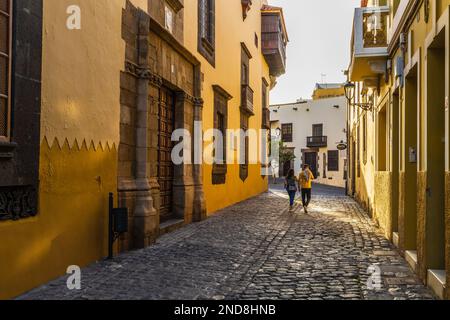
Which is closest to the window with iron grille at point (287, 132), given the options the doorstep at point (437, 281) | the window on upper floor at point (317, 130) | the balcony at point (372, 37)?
the window on upper floor at point (317, 130)

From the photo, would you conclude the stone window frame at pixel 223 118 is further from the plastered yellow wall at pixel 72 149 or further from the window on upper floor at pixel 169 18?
the plastered yellow wall at pixel 72 149

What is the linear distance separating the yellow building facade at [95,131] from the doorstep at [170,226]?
0.10 m

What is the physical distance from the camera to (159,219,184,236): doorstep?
955cm

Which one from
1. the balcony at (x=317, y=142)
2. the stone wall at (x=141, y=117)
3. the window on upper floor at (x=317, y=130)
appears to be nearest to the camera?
the stone wall at (x=141, y=117)

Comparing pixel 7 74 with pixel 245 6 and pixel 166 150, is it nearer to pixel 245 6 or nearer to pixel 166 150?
pixel 166 150

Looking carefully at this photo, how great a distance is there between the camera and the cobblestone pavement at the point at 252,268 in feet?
17.1

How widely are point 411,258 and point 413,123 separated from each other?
84.0 inches

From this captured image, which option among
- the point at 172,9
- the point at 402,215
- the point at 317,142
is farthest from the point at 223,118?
the point at 317,142

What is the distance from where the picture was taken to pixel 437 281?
512 centimetres

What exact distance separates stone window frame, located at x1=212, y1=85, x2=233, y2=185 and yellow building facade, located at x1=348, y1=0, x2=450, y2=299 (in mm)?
4046

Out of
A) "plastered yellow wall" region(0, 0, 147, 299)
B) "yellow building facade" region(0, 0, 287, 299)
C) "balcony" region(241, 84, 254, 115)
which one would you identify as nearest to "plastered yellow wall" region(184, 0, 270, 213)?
"yellow building facade" region(0, 0, 287, 299)

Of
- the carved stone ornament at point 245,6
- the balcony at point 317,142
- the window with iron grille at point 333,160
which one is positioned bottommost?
the window with iron grille at point 333,160

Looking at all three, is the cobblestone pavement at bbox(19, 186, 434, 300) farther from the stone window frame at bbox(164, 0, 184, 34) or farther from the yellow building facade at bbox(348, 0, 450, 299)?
the stone window frame at bbox(164, 0, 184, 34)
